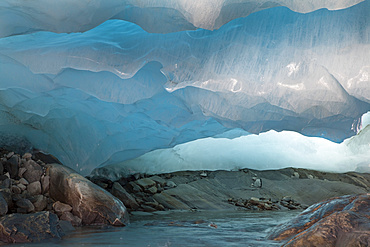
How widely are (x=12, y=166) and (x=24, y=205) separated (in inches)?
45.9

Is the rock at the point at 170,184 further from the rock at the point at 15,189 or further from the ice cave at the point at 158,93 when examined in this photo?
the rock at the point at 15,189

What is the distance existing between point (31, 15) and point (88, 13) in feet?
2.01

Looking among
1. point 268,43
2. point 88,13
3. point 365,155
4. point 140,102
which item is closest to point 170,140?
point 140,102

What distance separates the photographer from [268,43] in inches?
Answer: 162

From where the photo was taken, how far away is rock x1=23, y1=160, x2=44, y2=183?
6.01 m

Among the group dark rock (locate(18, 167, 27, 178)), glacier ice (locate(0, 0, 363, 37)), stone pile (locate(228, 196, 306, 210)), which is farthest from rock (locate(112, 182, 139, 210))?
glacier ice (locate(0, 0, 363, 37))

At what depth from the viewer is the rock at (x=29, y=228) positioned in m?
3.49

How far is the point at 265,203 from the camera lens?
34.8ft

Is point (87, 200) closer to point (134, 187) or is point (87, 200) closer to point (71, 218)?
point (71, 218)

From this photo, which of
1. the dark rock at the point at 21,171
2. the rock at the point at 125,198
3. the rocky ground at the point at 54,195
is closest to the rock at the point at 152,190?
the rock at the point at 125,198

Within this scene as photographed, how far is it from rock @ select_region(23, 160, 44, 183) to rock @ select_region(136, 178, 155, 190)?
3912mm

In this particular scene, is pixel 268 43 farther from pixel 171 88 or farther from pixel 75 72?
pixel 75 72

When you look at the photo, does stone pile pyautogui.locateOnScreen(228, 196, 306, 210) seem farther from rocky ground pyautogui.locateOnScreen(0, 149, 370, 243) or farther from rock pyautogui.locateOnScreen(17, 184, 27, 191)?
rock pyautogui.locateOnScreen(17, 184, 27, 191)

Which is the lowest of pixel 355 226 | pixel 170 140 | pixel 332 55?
pixel 355 226
